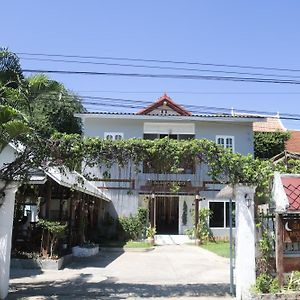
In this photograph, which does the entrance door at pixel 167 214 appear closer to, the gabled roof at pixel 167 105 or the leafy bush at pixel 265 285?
the gabled roof at pixel 167 105

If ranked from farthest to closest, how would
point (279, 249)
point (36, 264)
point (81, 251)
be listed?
point (81, 251) < point (36, 264) < point (279, 249)

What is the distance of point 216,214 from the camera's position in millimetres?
26594

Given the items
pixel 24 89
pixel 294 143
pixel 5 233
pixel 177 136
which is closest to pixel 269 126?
pixel 294 143

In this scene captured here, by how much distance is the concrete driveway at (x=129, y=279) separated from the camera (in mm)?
10625

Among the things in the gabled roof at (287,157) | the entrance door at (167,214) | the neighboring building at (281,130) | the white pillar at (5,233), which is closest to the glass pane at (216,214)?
the entrance door at (167,214)

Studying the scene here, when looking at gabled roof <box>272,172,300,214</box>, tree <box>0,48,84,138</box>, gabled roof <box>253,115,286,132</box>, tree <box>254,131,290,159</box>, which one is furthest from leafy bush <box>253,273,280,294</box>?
gabled roof <box>253,115,286,132</box>

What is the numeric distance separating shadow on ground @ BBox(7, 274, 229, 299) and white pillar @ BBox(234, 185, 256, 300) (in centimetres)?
81

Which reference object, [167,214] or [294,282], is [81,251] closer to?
[294,282]

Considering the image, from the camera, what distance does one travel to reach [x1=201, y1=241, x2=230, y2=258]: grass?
19.5 m

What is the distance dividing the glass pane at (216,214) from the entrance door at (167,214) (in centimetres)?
259

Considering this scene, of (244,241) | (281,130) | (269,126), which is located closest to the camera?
(244,241)

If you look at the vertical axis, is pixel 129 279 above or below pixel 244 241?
below

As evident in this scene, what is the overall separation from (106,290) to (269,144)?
25144 mm

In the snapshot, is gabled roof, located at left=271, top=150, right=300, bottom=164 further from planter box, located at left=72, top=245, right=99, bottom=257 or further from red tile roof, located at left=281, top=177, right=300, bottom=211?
planter box, located at left=72, top=245, right=99, bottom=257
